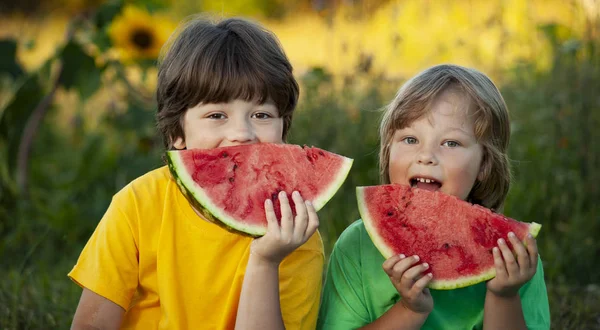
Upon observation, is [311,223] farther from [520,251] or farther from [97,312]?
[97,312]

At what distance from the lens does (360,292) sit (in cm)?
273

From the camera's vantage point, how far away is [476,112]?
2723 mm

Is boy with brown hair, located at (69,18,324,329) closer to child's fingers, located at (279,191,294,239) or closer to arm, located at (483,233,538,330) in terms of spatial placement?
child's fingers, located at (279,191,294,239)

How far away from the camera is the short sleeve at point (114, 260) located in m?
2.50

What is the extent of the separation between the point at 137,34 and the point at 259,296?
11.8 feet

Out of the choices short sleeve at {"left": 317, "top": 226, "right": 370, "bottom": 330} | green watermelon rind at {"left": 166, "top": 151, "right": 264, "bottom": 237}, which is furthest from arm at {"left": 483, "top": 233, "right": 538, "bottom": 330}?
green watermelon rind at {"left": 166, "top": 151, "right": 264, "bottom": 237}

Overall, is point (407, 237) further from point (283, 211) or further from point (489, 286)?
point (283, 211)

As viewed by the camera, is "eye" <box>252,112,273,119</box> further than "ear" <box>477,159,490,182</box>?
No

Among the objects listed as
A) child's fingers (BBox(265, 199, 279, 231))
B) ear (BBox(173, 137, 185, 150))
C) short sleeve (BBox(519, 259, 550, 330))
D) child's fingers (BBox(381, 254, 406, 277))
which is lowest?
short sleeve (BBox(519, 259, 550, 330))


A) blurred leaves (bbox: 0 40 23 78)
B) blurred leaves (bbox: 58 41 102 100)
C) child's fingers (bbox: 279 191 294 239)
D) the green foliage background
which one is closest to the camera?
child's fingers (bbox: 279 191 294 239)

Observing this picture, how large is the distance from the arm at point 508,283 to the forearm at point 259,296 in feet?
2.28

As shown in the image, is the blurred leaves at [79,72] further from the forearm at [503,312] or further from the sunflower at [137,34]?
the forearm at [503,312]

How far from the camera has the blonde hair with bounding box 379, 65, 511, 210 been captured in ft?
8.96

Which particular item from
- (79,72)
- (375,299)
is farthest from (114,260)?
(79,72)
